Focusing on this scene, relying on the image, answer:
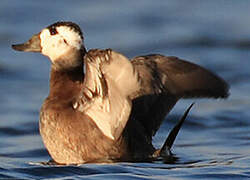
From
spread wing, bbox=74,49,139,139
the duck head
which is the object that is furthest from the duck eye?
spread wing, bbox=74,49,139,139

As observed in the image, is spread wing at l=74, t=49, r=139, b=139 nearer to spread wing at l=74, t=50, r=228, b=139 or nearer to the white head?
spread wing at l=74, t=50, r=228, b=139

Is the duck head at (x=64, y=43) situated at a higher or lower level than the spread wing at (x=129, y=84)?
higher

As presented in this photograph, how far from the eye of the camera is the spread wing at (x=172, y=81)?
8.27 m

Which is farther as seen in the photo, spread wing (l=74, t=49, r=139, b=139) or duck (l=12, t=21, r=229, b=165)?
A: duck (l=12, t=21, r=229, b=165)

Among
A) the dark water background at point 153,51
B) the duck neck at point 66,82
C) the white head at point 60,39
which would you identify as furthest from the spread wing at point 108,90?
the white head at point 60,39

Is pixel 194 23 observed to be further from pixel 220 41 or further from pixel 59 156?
pixel 59 156

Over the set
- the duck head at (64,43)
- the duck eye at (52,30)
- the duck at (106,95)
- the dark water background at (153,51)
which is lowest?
the dark water background at (153,51)

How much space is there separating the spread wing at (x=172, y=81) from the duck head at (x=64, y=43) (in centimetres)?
62

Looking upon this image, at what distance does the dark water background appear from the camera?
887cm

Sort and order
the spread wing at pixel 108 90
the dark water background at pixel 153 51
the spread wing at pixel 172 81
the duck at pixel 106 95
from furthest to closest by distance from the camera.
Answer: the dark water background at pixel 153 51, the spread wing at pixel 172 81, the duck at pixel 106 95, the spread wing at pixel 108 90

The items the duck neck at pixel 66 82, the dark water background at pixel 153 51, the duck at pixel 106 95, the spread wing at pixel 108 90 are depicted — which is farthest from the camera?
the duck neck at pixel 66 82

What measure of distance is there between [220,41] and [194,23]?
46.0 inches

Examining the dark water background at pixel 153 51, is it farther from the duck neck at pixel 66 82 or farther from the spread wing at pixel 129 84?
the duck neck at pixel 66 82

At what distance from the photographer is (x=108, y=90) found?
8180 mm
